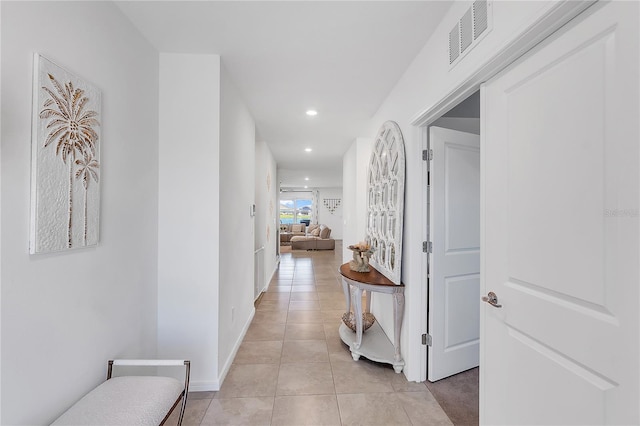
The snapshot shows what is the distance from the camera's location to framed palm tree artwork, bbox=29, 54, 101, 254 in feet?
3.58

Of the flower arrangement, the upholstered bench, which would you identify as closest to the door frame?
the flower arrangement

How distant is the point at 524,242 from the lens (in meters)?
1.15

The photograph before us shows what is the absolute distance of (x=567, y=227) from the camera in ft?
3.17

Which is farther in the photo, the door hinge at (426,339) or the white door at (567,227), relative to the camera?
the door hinge at (426,339)

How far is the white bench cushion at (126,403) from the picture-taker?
1.12 m

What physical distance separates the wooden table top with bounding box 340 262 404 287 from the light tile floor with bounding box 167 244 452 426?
741mm

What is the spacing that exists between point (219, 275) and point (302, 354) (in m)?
1.17

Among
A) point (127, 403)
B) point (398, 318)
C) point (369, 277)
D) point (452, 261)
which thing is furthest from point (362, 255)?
point (127, 403)

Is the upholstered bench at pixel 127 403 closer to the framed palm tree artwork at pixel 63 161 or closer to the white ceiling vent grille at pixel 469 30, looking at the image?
the framed palm tree artwork at pixel 63 161

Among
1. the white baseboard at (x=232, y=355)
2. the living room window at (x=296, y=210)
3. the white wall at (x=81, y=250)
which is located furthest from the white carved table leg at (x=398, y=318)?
the living room window at (x=296, y=210)

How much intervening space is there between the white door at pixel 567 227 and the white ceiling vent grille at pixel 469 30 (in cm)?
23

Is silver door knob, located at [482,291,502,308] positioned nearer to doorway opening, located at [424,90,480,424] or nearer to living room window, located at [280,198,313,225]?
doorway opening, located at [424,90,480,424]

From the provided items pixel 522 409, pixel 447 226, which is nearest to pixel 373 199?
pixel 447 226

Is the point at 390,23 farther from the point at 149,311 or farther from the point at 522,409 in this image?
the point at 149,311
